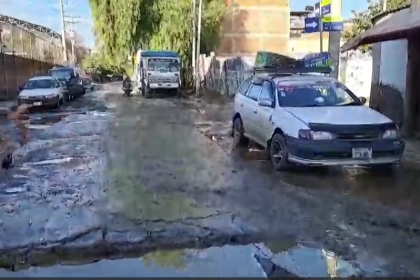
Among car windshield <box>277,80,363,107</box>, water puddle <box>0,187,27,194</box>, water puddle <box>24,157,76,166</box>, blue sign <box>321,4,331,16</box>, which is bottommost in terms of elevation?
water puddle <box>24,157,76,166</box>

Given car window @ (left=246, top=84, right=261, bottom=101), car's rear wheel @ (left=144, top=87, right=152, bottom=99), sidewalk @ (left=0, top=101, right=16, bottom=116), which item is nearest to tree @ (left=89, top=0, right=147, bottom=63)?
car's rear wheel @ (left=144, top=87, right=152, bottom=99)

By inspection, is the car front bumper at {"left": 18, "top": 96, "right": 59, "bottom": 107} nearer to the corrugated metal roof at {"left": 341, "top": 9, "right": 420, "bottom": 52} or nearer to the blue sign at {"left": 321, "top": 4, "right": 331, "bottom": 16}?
the blue sign at {"left": 321, "top": 4, "right": 331, "bottom": 16}

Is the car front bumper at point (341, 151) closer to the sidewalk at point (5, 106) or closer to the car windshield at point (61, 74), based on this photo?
the sidewalk at point (5, 106)

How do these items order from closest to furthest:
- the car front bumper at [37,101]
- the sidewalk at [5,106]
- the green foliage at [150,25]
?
the sidewalk at [5,106] < the car front bumper at [37,101] < the green foliage at [150,25]

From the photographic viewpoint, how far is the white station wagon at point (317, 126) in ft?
28.3

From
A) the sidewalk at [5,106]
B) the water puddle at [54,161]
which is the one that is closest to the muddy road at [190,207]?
the water puddle at [54,161]

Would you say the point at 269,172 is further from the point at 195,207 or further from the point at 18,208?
the point at 18,208

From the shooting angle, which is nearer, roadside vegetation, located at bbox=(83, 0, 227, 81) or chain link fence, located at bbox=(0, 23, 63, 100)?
chain link fence, located at bbox=(0, 23, 63, 100)

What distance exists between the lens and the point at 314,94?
33.6 ft

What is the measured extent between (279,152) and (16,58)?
28.4 metres

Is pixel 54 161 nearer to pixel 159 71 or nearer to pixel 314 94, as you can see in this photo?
pixel 314 94

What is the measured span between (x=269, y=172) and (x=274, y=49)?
44.6 m

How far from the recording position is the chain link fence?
30312 mm

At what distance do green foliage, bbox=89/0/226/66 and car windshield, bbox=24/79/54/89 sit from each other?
15.3 m
